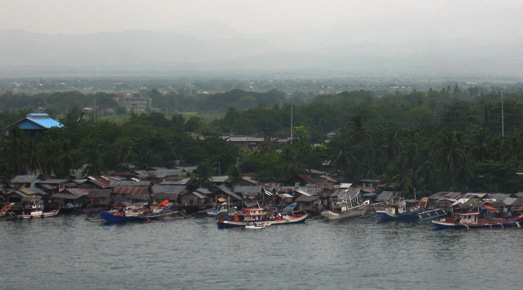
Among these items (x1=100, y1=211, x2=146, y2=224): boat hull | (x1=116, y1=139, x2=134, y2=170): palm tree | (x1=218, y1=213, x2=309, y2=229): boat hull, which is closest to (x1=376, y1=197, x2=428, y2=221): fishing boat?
(x1=218, y1=213, x2=309, y2=229): boat hull

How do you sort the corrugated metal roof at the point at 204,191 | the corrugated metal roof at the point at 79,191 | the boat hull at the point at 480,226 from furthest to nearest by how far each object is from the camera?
the corrugated metal roof at the point at 79,191
the corrugated metal roof at the point at 204,191
the boat hull at the point at 480,226

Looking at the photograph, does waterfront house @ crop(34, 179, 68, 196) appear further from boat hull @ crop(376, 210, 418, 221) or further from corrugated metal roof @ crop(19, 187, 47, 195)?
boat hull @ crop(376, 210, 418, 221)

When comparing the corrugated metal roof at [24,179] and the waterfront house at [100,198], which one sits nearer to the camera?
the waterfront house at [100,198]

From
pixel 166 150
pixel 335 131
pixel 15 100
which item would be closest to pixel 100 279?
pixel 166 150

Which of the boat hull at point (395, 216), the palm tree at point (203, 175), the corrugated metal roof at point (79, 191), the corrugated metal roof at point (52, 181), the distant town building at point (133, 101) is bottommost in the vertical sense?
the distant town building at point (133, 101)

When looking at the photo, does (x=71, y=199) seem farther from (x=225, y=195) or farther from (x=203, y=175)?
(x=225, y=195)

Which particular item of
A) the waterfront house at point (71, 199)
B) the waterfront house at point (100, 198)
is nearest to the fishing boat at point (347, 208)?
the waterfront house at point (100, 198)

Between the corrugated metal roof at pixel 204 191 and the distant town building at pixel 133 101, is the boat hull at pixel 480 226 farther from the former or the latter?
the distant town building at pixel 133 101
